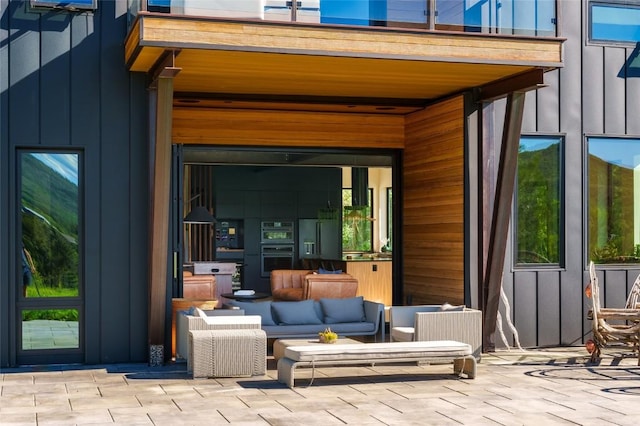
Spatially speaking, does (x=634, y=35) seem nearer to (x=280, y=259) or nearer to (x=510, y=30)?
(x=510, y=30)

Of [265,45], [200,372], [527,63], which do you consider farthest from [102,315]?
[527,63]

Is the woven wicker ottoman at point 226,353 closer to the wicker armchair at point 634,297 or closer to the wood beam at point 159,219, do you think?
the wood beam at point 159,219

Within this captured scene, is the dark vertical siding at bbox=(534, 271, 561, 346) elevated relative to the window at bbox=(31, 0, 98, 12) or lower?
lower

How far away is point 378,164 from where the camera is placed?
1825 centimetres

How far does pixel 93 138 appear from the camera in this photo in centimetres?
1066

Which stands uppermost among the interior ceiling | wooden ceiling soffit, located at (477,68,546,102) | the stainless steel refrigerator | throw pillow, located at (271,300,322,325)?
wooden ceiling soffit, located at (477,68,546,102)

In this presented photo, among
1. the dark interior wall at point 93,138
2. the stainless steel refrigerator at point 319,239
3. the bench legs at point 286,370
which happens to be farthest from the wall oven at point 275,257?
the bench legs at point 286,370

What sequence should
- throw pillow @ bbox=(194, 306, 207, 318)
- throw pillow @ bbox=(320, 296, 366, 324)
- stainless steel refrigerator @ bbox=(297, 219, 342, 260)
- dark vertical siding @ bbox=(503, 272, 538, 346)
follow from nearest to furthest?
throw pillow @ bbox=(194, 306, 207, 318)
throw pillow @ bbox=(320, 296, 366, 324)
dark vertical siding @ bbox=(503, 272, 538, 346)
stainless steel refrigerator @ bbox=(297, 219, 342, 260)

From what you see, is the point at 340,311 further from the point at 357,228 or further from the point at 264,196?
the point at 357,228

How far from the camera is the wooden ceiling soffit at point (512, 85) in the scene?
33.8ft

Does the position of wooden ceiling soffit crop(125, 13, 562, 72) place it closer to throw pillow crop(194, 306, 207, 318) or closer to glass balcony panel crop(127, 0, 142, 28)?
glass balcony panel crop(127, 0, 142, 28)

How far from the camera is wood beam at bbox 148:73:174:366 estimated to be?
10078 mm

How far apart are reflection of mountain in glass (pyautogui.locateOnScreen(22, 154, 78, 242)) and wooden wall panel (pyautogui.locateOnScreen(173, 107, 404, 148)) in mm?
1938

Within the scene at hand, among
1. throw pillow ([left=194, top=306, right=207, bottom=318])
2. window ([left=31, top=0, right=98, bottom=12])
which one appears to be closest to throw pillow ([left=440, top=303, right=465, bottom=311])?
throw pillow ([left=194, top=306, right=207, bottom=318])
